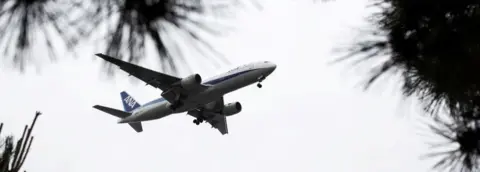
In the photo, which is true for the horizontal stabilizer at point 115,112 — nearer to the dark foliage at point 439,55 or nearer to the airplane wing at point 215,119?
the airplane wing at point 215,119

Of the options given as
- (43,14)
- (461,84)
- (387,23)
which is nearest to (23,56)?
(43,14)

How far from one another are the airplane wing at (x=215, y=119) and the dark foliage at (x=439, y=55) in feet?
124

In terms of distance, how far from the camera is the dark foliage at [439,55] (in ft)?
11.6

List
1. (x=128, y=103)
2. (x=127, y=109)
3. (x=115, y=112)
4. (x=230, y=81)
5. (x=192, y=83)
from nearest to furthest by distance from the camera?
(x=192, y=83)
(x=230, y=81)
(x=115, y=112)
(x=128, y=103)
(x=127, y=109)

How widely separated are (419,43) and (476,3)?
37cm

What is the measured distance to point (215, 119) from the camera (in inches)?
1719

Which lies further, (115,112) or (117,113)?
(117,113)

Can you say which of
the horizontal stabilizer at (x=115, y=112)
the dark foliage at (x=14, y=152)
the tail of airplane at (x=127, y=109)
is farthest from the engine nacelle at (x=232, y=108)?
the dark foliage at (x=14, y=152)

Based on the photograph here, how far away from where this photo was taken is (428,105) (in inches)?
166

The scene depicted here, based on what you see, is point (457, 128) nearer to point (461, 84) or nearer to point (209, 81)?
point (461, 84)

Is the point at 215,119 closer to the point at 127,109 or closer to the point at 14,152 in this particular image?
the point at 127,109

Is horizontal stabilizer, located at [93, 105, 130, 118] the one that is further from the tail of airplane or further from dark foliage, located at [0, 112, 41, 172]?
dark foliage, located at [0, 112, 41, 172]

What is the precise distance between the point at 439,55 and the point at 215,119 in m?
40.2

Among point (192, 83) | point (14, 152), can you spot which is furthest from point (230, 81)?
point (14, 152)
